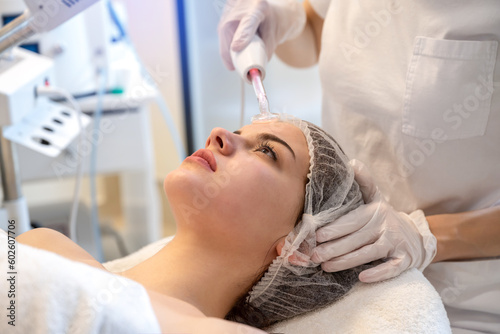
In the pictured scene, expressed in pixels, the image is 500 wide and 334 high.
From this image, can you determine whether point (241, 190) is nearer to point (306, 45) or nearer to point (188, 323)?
point (188, 323)

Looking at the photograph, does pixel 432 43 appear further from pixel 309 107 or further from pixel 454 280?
pixel 309 107

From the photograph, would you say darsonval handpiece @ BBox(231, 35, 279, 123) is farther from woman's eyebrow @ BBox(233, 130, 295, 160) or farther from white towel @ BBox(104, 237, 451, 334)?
white towel @ BBox(104, 237, 451, 334)

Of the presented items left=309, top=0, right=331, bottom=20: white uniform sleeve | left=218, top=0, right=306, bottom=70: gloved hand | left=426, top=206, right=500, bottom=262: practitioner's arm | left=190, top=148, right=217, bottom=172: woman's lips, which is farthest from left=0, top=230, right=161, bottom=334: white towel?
left=309, top=0, right=331, bottom=20: white uniform sleeve

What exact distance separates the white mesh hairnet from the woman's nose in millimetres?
176

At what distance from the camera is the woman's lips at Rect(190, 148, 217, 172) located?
1024 millimetres

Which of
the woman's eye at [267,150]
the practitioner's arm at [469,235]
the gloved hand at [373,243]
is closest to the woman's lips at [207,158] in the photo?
the woman's eye at [267,150]

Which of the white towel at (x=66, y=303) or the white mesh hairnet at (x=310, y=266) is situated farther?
the white mesh hairnet at (x=310, y=266)

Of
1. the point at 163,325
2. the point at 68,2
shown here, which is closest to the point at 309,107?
the point at 68,2

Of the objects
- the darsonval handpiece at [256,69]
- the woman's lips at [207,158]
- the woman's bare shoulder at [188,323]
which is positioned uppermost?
the darsonval handpiece at [256,69]

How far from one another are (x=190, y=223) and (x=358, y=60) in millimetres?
618

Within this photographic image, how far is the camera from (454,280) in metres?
1.16

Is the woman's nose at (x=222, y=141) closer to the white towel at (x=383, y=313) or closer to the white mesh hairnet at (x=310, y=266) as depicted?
the white mesh hairnet at (x=310, y=266)

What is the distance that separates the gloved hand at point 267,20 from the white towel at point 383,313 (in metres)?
0.73

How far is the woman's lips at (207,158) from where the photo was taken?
102 centimetres
